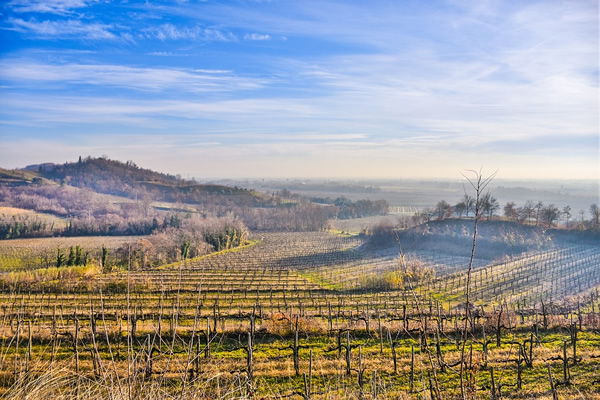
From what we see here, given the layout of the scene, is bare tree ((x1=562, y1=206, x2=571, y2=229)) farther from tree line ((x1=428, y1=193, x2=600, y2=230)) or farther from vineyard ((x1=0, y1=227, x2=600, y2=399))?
vineyard ((x1=0, y1=227, x2=600, y2=399))

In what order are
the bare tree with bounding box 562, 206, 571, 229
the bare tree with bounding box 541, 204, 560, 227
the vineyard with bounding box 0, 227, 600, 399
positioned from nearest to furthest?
the vineyard with bounding box 0, 227, 600, 399 < the bare tree with bounding box 541, 204, 560, 227 < the bare tree with bounding box 562, 206, 571, 229

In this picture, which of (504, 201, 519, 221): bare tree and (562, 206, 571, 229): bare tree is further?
(504, 201, 519, 221): bare tree

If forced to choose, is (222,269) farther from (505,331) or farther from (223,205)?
(223,205)

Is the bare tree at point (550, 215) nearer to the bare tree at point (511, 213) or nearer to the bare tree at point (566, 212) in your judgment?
the bare tree at point (566, 212)

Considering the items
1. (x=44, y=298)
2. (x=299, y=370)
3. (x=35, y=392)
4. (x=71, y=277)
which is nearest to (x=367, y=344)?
(x=299, y=370)

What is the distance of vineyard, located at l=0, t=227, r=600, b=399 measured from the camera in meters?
4.49

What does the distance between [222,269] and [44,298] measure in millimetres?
17201

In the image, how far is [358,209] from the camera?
112 metres

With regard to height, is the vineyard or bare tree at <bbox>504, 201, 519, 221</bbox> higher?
bare tree at <bbox>504, 201, 519, 221</bbox>

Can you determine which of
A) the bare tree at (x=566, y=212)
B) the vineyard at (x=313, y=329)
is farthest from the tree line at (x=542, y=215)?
the vineyard at (x=313, y=329)

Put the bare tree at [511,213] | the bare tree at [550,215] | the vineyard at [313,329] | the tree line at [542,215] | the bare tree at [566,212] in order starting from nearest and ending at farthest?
the vineyard at [313,329]
the tree line at [542,215]
the bare tree at [550,215]
the bare tree at [566,212]
the bare tree at [511,213]

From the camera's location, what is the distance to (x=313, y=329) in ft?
48.2

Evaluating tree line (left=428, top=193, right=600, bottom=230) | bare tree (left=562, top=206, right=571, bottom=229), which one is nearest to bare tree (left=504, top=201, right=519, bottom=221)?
tree line (left=428, top=193, right=600, bottom=230)

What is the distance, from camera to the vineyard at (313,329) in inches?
177
